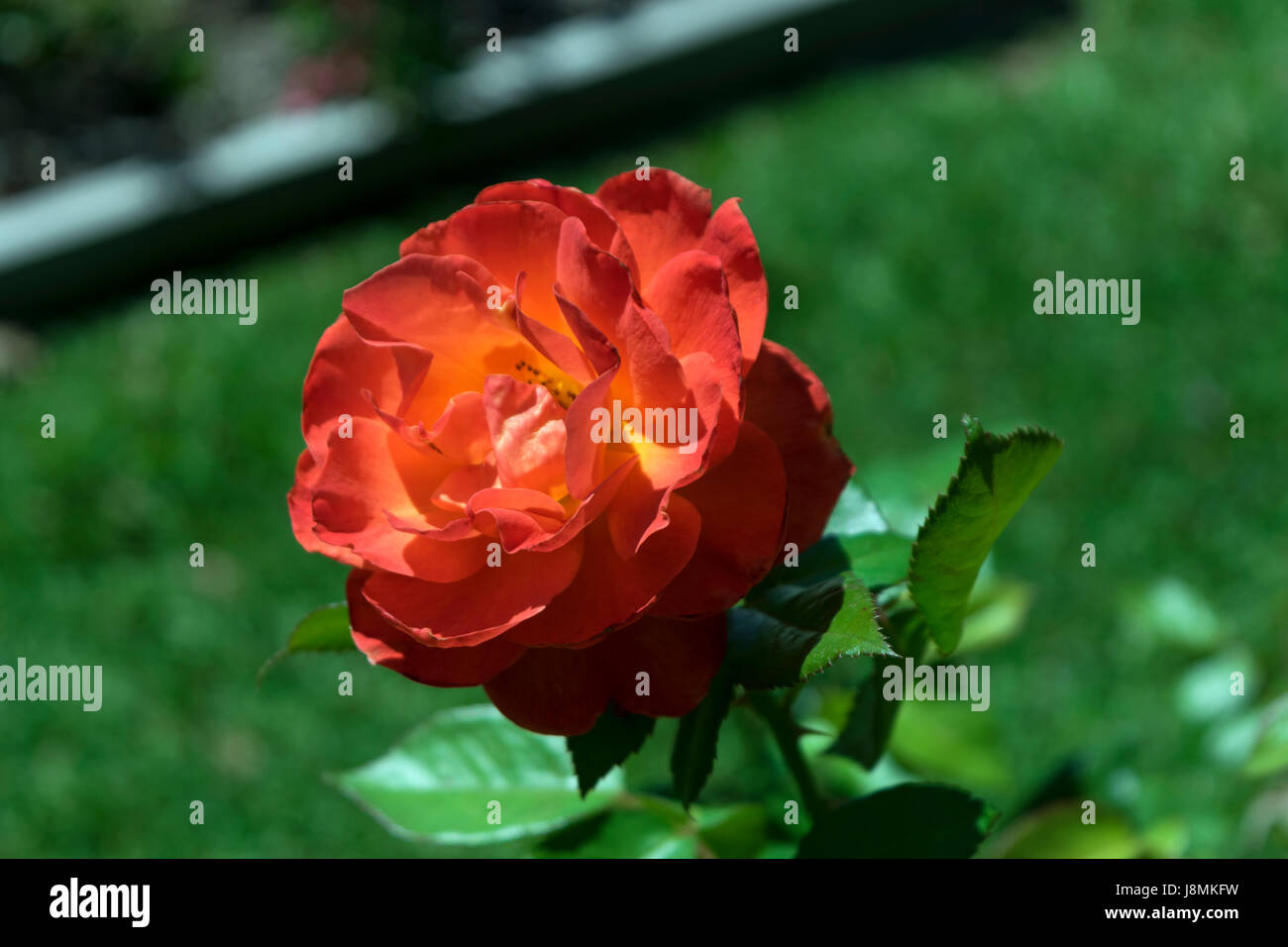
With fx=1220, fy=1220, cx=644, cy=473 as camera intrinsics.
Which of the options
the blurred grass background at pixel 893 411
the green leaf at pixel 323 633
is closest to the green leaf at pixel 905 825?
the green leaf at pixel 323 633

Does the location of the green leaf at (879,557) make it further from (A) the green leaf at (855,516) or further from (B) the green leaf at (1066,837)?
(B) the green leaf at (1066,837)

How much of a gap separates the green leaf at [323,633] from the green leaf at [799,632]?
0.97 feet

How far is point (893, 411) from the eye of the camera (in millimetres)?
3035

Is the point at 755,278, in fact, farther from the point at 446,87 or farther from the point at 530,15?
the point at 530,15

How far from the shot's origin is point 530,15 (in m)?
4.24

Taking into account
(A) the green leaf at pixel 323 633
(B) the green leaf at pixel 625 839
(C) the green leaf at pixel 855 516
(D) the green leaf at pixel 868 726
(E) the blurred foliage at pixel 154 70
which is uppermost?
(E) the blurred foliage at pixel 154 70

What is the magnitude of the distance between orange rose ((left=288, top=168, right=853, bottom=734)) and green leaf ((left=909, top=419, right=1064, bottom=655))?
8 centimetres

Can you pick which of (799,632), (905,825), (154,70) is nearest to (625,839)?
(905,825)

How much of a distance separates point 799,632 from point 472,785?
47 centimetres

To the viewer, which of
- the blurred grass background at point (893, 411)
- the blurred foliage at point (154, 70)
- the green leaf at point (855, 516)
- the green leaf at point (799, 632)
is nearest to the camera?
the green leaf at point (799, 632)

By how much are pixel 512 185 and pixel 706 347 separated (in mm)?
180

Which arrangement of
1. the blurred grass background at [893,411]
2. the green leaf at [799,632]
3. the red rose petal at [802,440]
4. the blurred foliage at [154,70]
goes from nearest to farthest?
the green leaf at [799,632], the red rose petal at [802,440], the blurred grass background at [893,411], the blurred foliage at [154,70]

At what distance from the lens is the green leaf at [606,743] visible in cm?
84

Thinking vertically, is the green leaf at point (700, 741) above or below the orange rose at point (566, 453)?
below
